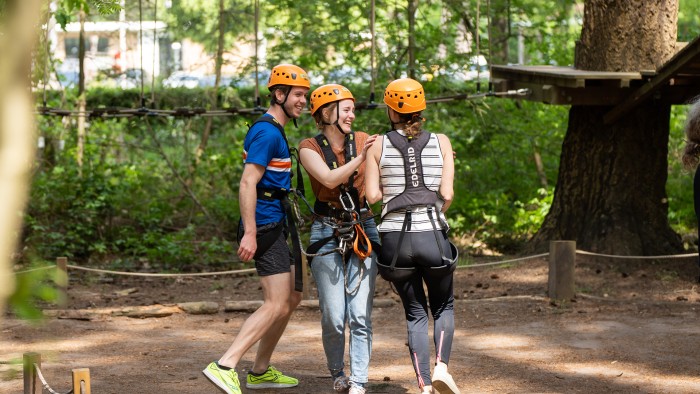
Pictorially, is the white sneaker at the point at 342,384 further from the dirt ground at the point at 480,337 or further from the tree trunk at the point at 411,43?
the tree trunk at the point at 411,43

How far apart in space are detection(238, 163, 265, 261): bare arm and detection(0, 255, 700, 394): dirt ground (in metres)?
1.11

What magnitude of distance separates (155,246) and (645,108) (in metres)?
6.33

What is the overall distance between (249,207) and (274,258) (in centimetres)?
33

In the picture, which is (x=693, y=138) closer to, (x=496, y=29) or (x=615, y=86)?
(x=615, y=86)

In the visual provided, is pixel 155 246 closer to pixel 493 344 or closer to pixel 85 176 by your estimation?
pixel 85 176

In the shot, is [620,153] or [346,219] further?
[620,153]

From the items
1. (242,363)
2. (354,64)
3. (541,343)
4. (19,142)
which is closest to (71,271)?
(354,64)

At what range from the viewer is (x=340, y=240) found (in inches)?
205

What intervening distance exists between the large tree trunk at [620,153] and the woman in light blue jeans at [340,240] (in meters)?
5.65

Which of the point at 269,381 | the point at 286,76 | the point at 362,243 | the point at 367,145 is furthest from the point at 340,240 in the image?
the point at 269,381

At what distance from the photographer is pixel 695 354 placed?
6.82 meters

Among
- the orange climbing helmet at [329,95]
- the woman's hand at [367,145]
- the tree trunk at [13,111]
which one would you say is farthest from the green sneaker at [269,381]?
the tree trunk at [13,111]

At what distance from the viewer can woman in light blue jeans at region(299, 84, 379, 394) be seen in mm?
5168

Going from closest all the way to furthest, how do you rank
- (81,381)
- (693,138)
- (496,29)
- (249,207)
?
(81,381) < (693,138) < (249,207) < (496,29)
